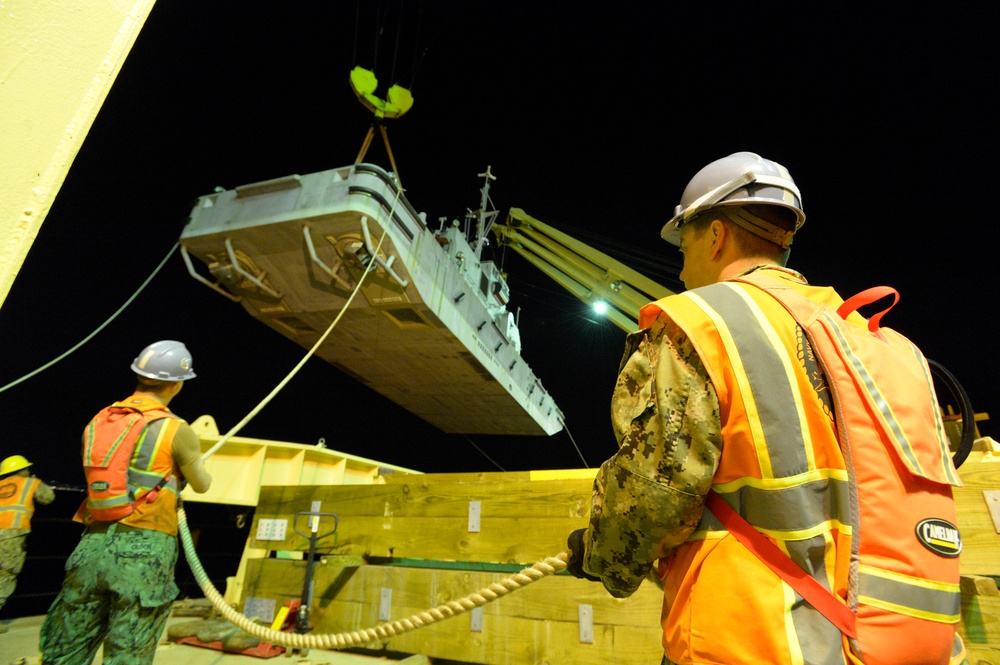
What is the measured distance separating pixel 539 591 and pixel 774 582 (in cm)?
245

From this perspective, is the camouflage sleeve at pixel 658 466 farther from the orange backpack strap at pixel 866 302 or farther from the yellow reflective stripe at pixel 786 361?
the orange backpack strap at pixel 866 302

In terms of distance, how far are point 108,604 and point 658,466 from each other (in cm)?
325

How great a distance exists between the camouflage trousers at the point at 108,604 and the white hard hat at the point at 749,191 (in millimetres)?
3290

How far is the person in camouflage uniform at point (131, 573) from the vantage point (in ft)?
7.97

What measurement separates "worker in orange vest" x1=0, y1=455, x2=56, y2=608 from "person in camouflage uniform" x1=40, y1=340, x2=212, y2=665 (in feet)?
10.5

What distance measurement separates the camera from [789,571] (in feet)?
2.77

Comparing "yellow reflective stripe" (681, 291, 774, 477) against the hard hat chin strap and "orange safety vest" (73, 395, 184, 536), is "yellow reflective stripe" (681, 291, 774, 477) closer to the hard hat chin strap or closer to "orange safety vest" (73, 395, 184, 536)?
the hard hat chin strap

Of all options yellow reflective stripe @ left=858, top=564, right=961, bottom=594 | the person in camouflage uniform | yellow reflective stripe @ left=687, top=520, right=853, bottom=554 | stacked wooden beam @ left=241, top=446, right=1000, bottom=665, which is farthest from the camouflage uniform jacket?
the person in camouflage uniform

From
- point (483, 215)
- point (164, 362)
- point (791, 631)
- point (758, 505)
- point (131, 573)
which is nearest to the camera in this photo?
point (791, 631)

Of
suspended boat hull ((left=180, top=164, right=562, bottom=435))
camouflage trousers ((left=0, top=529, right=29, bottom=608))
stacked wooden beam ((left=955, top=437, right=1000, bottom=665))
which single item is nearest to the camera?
stacked wooden beam ((left=955, top=437, right=1000, bottom=665))

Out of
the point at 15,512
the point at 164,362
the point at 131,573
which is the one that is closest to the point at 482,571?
the point at 131,573

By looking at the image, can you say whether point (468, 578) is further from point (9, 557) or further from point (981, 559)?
point (9, 557)

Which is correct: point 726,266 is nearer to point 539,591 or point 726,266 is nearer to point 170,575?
point 539,591

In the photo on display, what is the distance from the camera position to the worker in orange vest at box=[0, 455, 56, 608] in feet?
14.8
